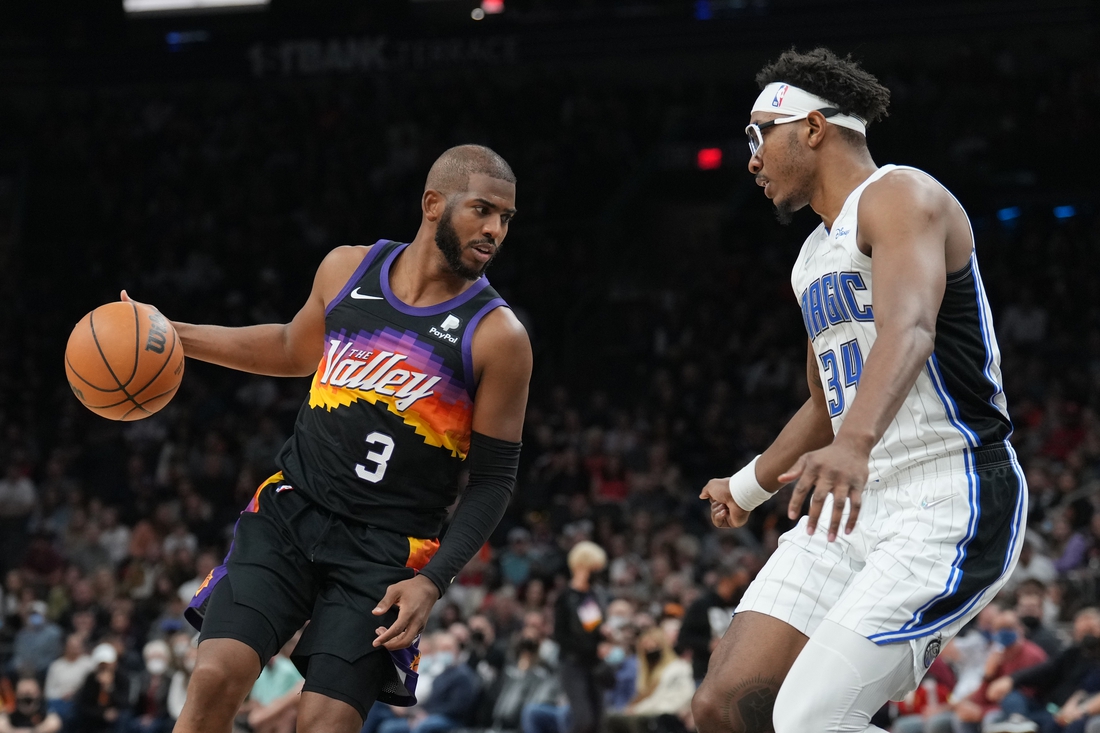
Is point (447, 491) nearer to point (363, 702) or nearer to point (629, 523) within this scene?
point (363, 702)

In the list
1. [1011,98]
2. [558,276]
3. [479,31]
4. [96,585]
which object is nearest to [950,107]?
[1011,98]

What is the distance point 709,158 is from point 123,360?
1456cm

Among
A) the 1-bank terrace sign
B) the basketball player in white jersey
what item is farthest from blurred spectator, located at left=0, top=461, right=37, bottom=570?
the basketball player in white jersey

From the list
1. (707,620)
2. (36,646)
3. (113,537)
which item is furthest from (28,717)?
(707,620)

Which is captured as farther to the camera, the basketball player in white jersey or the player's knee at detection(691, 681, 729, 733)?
the player's knee at detection(691, 681, 729, 733)

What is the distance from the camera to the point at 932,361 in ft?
11.6

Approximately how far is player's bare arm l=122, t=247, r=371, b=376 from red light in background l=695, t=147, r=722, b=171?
14.0m

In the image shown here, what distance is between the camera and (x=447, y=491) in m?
4.32

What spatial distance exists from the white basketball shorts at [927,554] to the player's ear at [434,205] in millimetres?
1629

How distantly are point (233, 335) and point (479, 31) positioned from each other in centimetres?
1548

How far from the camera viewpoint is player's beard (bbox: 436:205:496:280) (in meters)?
4.25

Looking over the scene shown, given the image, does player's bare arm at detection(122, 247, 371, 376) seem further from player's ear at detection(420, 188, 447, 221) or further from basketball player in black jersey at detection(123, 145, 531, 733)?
player's ear at detection(420, 188, 447, 221)

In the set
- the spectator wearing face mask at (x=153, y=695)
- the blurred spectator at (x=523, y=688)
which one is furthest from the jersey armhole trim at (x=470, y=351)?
the spectator wearing face mask at (x=153, y=695)

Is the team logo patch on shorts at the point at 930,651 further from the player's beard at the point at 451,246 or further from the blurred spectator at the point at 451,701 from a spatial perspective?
the blurred spectator at the point at 451,701
